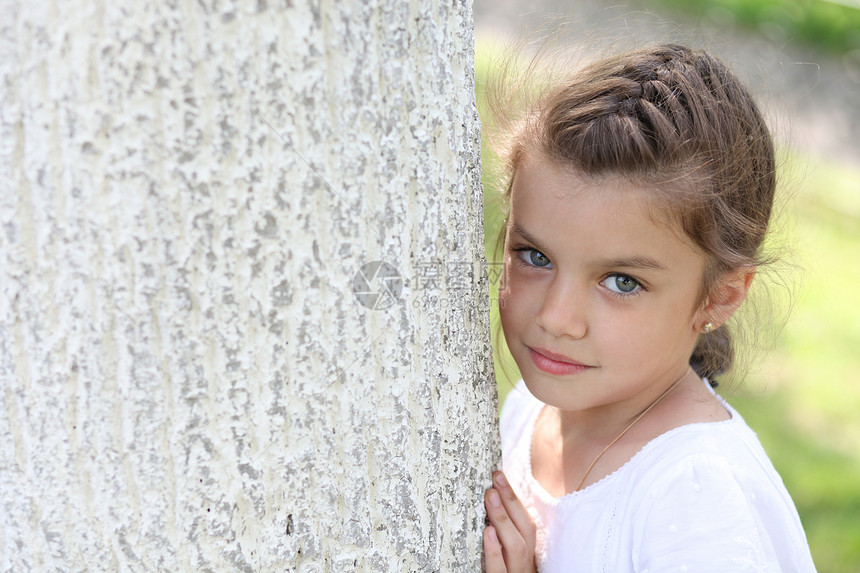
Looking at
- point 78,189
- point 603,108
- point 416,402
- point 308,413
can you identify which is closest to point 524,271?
point 603,108

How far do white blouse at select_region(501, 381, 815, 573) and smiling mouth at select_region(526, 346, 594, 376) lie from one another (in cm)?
21

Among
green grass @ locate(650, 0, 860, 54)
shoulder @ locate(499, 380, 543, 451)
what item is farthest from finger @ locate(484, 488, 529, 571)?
green grass @ locate(650, 0, 860, 54)

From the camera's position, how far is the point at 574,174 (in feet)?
4.92

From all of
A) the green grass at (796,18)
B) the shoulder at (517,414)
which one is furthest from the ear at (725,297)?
the green grass at (796,18)

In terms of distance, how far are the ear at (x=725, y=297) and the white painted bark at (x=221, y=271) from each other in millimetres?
650

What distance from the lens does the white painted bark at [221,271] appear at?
0.97m

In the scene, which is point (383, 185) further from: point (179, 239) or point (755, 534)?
point (755, 534)

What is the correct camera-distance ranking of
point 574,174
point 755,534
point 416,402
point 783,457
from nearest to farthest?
point 416,402
point 755,534
point 574,174
point 783,457

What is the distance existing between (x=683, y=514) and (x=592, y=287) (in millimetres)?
430

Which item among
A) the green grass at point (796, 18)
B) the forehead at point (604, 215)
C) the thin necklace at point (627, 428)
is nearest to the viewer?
the forehead at point (604, 215)

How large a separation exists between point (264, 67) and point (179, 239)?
24 centimetres

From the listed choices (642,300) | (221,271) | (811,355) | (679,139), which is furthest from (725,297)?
(811,355)

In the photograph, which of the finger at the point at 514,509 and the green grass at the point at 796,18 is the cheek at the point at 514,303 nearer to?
the finger at the point at 514,509

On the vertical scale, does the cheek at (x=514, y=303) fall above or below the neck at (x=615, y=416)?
above
